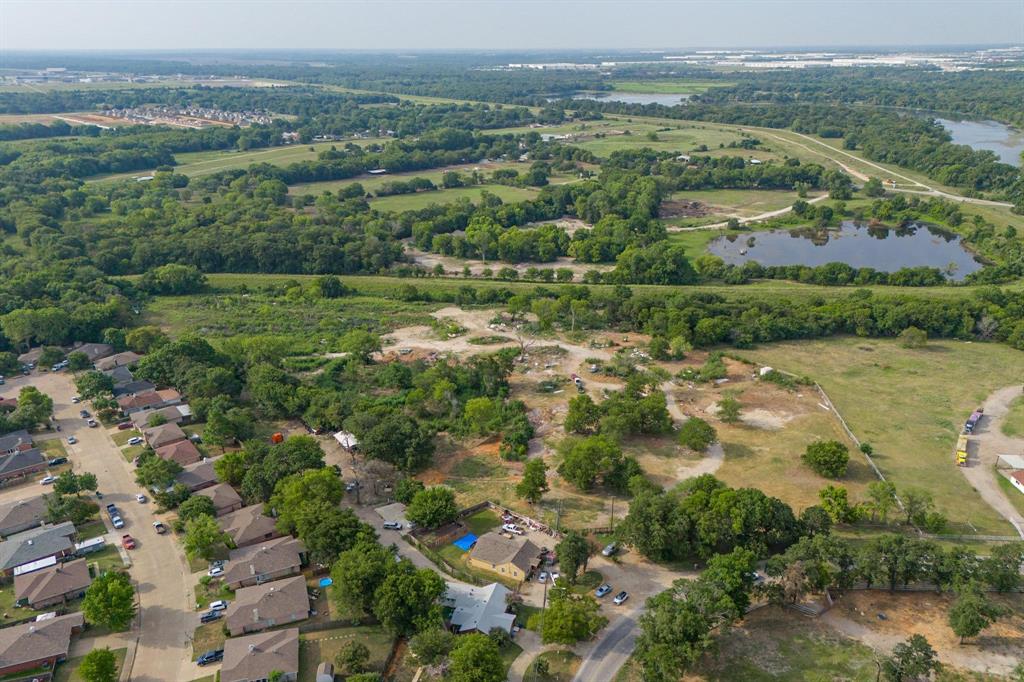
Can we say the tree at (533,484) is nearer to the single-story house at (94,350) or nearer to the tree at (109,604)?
the tree at (109,604)

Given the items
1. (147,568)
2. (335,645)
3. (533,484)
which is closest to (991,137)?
(533,484)

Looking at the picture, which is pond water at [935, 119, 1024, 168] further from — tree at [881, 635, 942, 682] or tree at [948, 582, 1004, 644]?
tree at [881, 635, 942, 682]

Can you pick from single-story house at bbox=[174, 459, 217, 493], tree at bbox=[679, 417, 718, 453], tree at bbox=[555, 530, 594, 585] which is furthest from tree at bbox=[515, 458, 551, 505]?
single-story house at bbox=[174, 459, 217, 493]

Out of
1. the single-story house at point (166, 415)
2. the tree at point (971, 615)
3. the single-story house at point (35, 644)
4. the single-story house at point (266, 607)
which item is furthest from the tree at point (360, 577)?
the tree at point (971, 615)

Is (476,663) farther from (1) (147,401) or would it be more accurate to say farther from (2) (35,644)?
(1) (147,401)

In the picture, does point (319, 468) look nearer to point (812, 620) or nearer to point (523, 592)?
point (523, 592)

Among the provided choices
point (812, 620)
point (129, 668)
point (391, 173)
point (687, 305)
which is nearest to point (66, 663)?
point (129, 668)
